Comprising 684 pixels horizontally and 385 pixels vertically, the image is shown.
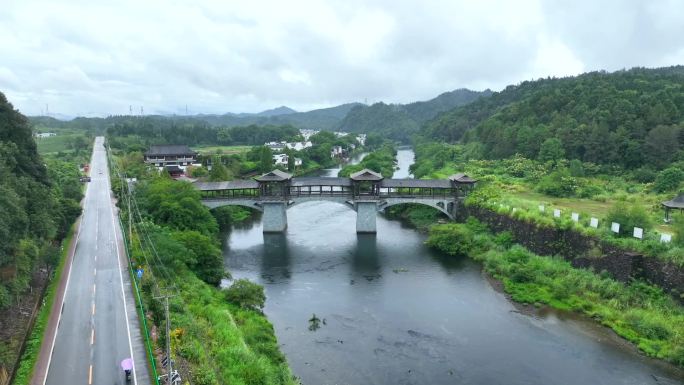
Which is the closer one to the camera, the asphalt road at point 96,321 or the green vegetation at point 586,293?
the asphalt road at point 96,321

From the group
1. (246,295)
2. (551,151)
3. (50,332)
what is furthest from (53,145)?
(551,151)

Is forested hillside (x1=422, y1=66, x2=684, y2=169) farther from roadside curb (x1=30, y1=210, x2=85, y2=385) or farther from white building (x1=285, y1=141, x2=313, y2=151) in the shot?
roadside curb (x1=30, y1=210, x2=85, y2=385)

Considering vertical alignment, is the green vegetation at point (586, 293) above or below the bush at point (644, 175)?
below

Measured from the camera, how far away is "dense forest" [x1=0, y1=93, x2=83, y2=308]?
23875 millimetres

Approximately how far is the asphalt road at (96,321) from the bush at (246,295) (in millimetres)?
6276

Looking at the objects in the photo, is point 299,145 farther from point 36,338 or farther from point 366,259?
point 36,338

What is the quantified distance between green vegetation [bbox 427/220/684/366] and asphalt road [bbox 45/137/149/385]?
1033 inches

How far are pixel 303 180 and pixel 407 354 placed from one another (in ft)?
106

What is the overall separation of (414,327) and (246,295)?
11.3 meters

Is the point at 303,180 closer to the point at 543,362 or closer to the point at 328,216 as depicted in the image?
the point at 328,216

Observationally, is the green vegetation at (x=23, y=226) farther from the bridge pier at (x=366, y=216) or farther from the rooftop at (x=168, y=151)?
the rooftop at (x=168, y=151)

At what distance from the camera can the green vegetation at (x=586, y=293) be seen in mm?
27766

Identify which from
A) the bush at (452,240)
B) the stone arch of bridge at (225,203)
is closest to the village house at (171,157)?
the stone arch of bridge at (225,203)

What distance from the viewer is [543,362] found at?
2641 cm
